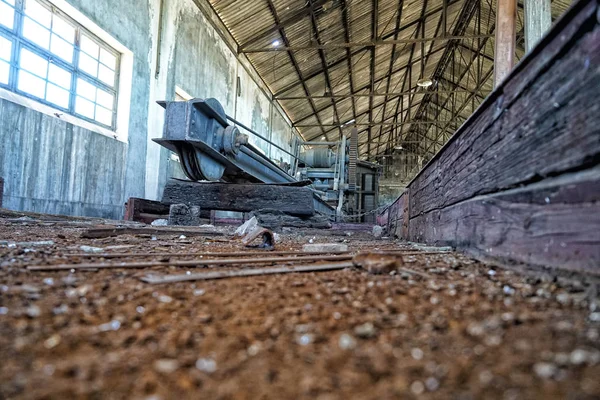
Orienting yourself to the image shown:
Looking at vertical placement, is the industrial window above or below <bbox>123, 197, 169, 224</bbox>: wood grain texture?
above

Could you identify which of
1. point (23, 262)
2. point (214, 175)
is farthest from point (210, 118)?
point (23, 262)

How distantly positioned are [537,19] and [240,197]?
3896 mm

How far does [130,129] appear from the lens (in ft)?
24.3

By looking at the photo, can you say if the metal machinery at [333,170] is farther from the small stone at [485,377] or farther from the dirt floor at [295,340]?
the small stone at [485,377]

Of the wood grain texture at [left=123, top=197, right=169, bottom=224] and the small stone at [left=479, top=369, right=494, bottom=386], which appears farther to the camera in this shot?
the wood grain texture at [left=123, top=197, right=169, bottom=224]

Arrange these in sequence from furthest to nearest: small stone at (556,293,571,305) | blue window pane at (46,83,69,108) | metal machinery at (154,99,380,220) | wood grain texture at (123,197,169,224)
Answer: blue window pane at (46,83,69,108) → wood grain texture at (123,197,169,224) → metal machinery at (154,99,380,220) → small stone at (556,293,571,305)

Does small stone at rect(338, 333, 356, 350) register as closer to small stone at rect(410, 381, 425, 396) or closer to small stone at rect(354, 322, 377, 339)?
small stone at rect(354, 322, 377, 339)

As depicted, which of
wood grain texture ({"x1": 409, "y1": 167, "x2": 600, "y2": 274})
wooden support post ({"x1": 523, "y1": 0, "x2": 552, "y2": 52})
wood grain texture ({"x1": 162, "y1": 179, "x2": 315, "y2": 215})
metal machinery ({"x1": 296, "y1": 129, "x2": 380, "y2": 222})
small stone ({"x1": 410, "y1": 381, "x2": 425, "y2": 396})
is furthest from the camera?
metal machinery ({"x1": 296, "y1": 129, "x2": 380, "y2": 222})

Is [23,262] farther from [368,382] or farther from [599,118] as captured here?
[599,118]

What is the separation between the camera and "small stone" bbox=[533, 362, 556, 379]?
571 mm

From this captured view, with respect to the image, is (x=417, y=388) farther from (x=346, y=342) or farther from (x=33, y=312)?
(x=33, y=312)

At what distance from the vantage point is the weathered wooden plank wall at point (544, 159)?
1077 mm

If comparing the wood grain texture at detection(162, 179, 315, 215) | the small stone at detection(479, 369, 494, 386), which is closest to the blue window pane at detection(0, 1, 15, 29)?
the wood grain texture at detection(162, 179, 315, 215)

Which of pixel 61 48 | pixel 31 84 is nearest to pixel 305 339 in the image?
pixel 31 84
